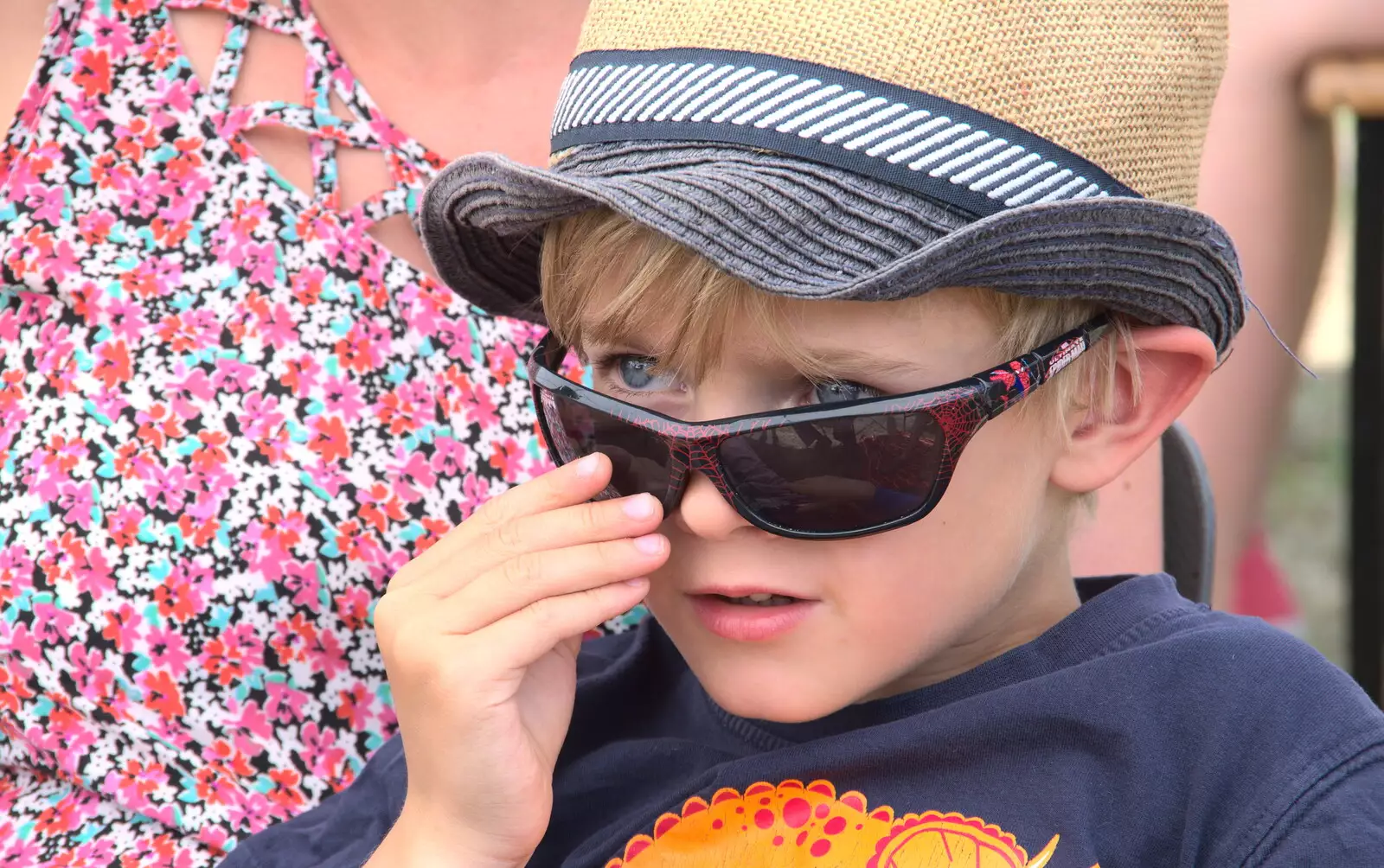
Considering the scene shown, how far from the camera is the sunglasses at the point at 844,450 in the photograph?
1.22 meters

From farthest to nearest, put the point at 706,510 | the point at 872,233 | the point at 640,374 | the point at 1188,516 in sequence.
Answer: the point at 1188,516, the point at 640,374, the point at 706,510, the point at 872,233

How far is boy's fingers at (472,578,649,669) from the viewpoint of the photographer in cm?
135

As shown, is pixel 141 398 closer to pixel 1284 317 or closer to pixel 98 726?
pixel 98 726

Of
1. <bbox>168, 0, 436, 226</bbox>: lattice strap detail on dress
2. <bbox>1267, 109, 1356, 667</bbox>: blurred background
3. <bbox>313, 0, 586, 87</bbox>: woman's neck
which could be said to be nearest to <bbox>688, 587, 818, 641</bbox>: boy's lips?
<bbox>168, 0, 436, 226</bbox>: lattice strap detail on dress

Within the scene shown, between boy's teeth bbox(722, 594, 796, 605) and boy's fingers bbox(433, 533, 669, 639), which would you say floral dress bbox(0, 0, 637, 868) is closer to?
boy's fingers bbox(433, 533, 669, 639)

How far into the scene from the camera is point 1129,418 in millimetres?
1441

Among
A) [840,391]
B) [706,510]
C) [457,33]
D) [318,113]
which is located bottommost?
[706,510]

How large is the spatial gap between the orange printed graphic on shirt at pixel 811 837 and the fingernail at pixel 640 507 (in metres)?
0.35

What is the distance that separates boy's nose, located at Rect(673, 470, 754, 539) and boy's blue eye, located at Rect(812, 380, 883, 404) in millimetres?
133

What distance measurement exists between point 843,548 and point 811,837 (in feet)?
1.02

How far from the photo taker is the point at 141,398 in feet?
5.90

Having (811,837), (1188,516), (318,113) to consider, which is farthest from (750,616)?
(318,113)

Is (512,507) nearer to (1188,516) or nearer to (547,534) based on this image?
(547,534)

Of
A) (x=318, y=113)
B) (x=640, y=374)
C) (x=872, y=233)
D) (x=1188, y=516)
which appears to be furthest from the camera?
(x=318, y=113)
